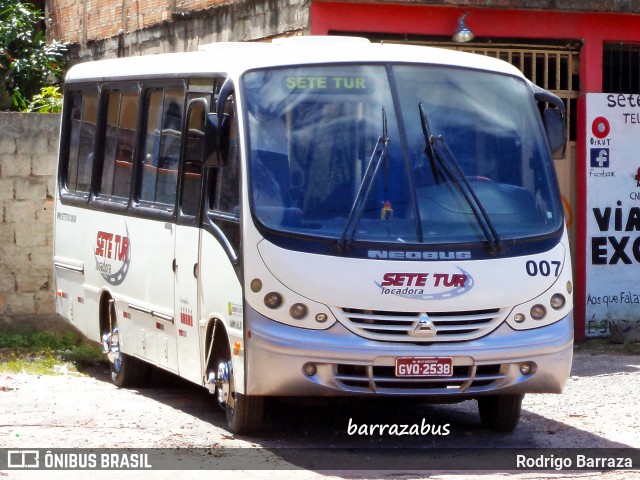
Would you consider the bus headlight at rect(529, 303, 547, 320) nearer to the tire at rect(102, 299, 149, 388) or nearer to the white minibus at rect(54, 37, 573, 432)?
the white minibus at rect(54, 37, 573, 432)

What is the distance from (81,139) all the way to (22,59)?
24.6 ft

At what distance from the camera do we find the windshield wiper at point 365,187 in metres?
8.53

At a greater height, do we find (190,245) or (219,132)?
(219,132)

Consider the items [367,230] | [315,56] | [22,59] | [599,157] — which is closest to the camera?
[367,230]

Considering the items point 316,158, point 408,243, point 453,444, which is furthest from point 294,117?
point 453,444

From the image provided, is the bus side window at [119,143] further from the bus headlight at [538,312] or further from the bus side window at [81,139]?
the bus headlight at [538,312]

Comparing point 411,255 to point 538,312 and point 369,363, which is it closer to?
point 369,363

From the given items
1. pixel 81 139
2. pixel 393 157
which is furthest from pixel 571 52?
pixel 393 157

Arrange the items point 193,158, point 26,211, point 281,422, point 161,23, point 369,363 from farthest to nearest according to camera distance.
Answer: point 161,23, point 26,211, point 193,158, point 281,422, point 369,363

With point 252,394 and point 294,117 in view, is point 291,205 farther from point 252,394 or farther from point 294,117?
point 252,394

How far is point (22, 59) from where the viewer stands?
19.9 meters

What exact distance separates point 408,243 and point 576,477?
1.72 metres

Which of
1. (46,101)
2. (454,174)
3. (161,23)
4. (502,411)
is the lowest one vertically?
(502,411)

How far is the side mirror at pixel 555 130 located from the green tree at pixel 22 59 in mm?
10955
